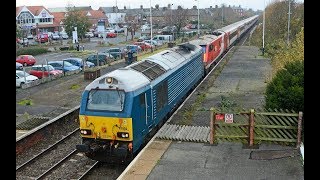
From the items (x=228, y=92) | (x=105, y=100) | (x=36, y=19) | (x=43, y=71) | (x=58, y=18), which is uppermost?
(x=58, y=18)

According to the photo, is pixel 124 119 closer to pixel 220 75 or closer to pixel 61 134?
pixel 61 134

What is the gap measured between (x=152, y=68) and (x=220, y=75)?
13.2m

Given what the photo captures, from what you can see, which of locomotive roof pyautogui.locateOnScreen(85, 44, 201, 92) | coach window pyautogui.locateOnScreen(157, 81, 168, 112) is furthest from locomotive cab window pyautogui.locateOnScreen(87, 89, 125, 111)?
coach window pyautogui.locateOnScreen(157, 81, 168, 112)

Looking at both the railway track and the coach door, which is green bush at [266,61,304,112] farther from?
the railway track

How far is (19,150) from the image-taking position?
13180 millimetres

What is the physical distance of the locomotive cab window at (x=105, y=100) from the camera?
35.2 ft

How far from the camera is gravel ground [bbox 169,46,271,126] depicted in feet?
51.6

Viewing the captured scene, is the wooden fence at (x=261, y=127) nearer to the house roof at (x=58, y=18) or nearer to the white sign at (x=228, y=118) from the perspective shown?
the white sign at (x=228, y=118)

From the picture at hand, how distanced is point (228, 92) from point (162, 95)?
25.4 feet

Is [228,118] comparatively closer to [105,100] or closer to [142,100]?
[142,100]

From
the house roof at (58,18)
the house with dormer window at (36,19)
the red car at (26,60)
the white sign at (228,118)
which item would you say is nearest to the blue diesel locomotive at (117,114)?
the white sign at (228,118)

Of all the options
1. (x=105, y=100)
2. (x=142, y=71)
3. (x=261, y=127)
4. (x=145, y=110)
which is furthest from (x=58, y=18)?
(x=261, y=127)

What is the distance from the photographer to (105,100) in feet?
35.9
